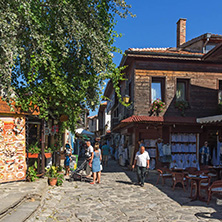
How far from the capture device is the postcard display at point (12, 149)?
9.73 metres

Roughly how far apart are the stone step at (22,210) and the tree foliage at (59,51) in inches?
123

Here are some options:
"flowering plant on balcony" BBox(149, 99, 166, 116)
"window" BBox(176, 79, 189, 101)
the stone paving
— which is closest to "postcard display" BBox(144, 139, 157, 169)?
"flowering plant on balcony" BBox(149, 99, 166, 116)

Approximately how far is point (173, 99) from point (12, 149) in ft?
31.5

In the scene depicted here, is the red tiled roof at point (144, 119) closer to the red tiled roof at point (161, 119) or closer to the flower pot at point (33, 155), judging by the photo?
the red tiled roof at point (161, 119)

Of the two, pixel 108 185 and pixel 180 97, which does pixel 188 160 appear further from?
pixel 108 185

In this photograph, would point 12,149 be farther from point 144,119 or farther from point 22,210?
point 144,119

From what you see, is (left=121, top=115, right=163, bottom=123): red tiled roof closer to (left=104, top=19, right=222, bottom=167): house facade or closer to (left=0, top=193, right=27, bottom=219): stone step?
(left=104, top=19, right=222, bottom=167): house facade

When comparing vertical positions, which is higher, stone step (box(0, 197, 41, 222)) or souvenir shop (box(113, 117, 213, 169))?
souvenir shop (box(113, 117, 213, 169))

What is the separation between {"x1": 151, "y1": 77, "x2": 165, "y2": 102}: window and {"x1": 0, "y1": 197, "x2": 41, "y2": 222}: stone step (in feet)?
32.8

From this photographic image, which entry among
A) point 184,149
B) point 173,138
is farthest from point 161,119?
point 184,149

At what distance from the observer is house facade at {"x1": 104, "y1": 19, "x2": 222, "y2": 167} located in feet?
49.9

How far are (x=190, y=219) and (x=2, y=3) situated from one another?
732 centimetres

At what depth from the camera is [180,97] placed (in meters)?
16.0

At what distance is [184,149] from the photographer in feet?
51.4
